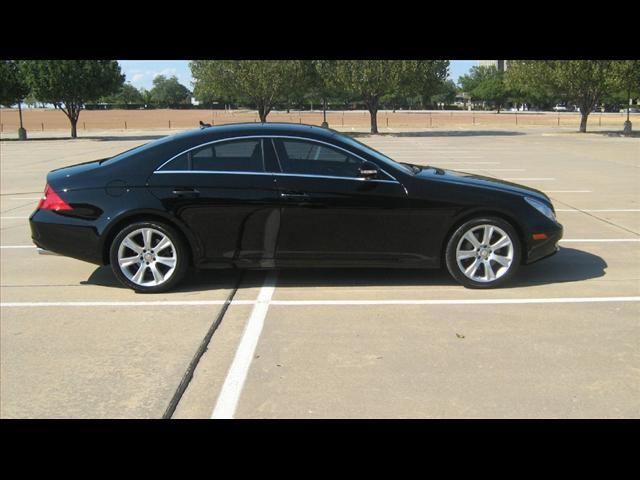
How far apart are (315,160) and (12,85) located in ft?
134

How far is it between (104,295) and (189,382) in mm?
2273

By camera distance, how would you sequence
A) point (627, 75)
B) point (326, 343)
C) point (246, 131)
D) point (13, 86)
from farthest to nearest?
point (13, 86) → point (627, 75) → point (246, 131) → point (326, 343)

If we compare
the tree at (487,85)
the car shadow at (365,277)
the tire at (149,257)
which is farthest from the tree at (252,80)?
the tree at (487,85)

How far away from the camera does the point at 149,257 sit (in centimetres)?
570

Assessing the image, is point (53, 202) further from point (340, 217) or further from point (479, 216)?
point (479, 216)

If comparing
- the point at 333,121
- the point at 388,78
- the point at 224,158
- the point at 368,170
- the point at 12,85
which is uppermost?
the point at 12,85

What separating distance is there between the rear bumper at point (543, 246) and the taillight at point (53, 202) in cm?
438

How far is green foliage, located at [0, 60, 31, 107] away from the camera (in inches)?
1553

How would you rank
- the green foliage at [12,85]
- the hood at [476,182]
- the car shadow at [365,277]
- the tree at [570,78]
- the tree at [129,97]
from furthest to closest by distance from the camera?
1. the tree at [129,97]
2. the green foliage at [12,85]
3. the tree at [570,78]
4. the car shadow at [365,277]
5. the hood at [476,182]

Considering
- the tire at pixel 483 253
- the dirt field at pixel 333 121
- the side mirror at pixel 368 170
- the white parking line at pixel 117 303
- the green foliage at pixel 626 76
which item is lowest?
the white parking line at pixel 117 303

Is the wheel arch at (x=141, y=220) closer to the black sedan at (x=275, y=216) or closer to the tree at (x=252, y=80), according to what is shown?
the black sedan at (x=275, y=216)

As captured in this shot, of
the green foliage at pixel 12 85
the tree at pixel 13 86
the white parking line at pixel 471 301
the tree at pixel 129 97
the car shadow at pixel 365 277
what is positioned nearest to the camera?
the white parking line at pixel 471 301

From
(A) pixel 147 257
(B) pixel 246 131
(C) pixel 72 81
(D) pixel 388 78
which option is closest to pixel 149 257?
(A) pixel 147 257

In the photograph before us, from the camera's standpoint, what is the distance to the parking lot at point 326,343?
11.7 ft
